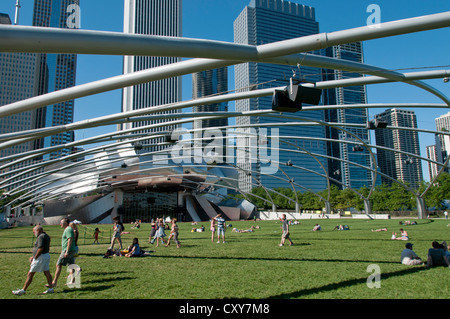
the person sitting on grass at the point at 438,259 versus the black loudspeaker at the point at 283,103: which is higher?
the black loudspeaker at the point at 283,103

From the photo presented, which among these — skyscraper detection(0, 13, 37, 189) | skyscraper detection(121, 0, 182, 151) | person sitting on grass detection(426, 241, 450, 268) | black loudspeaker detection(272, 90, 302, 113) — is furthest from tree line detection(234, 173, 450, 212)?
skyscraper detection(0, 13, 37, 189)

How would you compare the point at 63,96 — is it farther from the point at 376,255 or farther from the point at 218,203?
the point at 218,203

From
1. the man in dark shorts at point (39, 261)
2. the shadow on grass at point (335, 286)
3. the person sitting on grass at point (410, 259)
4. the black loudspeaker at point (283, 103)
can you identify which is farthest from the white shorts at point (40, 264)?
the person sitting on grass at point (410, 259)

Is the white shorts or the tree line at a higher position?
the tree line

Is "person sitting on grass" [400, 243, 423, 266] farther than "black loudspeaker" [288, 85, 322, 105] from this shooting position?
Yes

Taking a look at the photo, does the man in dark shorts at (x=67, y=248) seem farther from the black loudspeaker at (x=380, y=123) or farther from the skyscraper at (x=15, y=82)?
the skyscraper at (x=15, y=82)

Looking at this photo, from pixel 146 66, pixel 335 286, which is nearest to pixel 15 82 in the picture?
pixel 146 66

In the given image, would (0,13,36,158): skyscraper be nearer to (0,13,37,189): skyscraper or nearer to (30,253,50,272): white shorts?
(0,13,37,189): skyscraper

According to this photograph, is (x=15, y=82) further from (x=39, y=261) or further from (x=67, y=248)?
(x=39, y=261)

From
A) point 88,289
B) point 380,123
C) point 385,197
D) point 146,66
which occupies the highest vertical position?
point 146,66

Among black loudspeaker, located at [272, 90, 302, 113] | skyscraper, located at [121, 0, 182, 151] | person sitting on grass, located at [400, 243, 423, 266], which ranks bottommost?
person sitting on grass, located at [400, 243, 423, 266]

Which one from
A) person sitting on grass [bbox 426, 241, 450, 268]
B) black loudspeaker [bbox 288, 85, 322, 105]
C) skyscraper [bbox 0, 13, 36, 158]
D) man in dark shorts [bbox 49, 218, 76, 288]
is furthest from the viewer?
skyscraper [bbox 0, 13, 36, 158]
